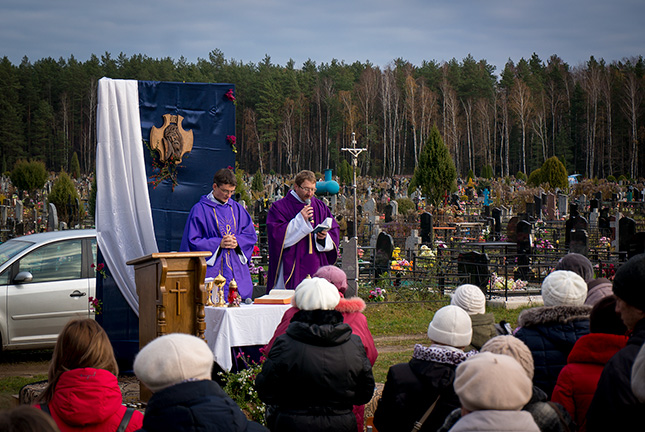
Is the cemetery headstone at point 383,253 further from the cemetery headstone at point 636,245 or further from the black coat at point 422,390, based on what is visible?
the black coat at point 422,390

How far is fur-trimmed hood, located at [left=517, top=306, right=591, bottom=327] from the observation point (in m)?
3.62

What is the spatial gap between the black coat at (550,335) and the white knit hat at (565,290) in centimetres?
15

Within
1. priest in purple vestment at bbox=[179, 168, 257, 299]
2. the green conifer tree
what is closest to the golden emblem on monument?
priest in purple vestment at bbox=[179, 168, 257, 299]

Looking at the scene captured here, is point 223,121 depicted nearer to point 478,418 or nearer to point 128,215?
point 128,215

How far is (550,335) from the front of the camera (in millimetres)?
3580

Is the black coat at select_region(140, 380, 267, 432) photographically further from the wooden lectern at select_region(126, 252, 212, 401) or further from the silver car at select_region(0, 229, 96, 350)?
the silver car at select_region(0, 229, 96, 350)

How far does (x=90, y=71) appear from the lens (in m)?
72.8

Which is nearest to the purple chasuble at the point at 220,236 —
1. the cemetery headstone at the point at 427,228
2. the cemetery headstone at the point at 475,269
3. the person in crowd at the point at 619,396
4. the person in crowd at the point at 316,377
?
the person in crowd at the point at 316,377

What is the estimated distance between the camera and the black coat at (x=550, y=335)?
3553mm

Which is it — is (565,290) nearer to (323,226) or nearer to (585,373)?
(585,373)

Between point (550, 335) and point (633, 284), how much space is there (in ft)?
2.61

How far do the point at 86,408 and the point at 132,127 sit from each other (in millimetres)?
4595

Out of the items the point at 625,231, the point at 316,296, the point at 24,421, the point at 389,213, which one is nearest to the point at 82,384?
the point at 24,421

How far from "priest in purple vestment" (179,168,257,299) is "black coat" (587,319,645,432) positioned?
4384 mm
